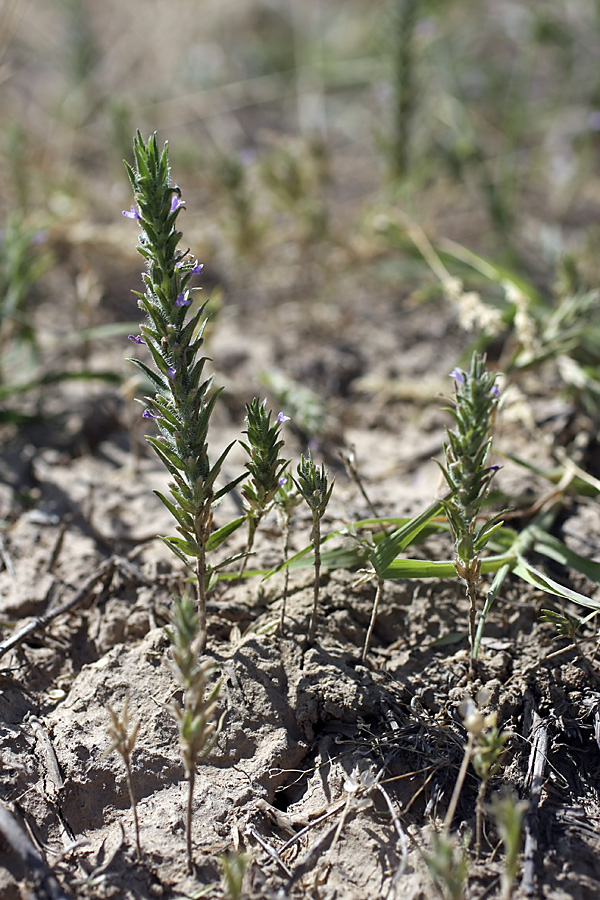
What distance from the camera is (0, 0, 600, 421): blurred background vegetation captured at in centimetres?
343

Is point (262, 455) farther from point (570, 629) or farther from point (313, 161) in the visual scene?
point (313, 161)

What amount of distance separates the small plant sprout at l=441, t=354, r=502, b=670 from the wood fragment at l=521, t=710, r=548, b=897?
1.21ft

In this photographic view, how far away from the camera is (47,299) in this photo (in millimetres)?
4023

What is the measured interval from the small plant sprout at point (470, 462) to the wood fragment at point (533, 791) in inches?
→ 14.6

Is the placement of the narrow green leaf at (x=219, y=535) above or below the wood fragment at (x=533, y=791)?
above

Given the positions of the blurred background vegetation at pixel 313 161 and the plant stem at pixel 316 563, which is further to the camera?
the blurred background vegetation at pixel 313 161

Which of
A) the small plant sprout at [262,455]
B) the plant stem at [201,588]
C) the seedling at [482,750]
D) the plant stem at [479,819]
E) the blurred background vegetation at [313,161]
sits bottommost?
the plant stem at [479,819]

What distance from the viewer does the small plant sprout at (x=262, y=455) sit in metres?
1.94

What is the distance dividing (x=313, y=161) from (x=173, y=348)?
2.79 metres

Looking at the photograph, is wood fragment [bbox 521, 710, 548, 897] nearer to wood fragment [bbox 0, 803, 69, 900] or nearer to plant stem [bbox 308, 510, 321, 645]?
plant stem [bbox 308, 510, 321, 645]

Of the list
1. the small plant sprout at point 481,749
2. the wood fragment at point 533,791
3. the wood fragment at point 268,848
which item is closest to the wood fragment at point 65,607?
the wood fragment at point 268,848

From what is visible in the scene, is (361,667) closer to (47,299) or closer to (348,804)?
(348,804)

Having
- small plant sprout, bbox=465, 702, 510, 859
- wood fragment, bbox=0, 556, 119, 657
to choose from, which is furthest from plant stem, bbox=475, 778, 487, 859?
wood fragment, bbox=0, 556, 119, 657

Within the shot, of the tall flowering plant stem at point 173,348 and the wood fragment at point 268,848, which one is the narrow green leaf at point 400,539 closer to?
the tall flowering plant stem at point 173,348
